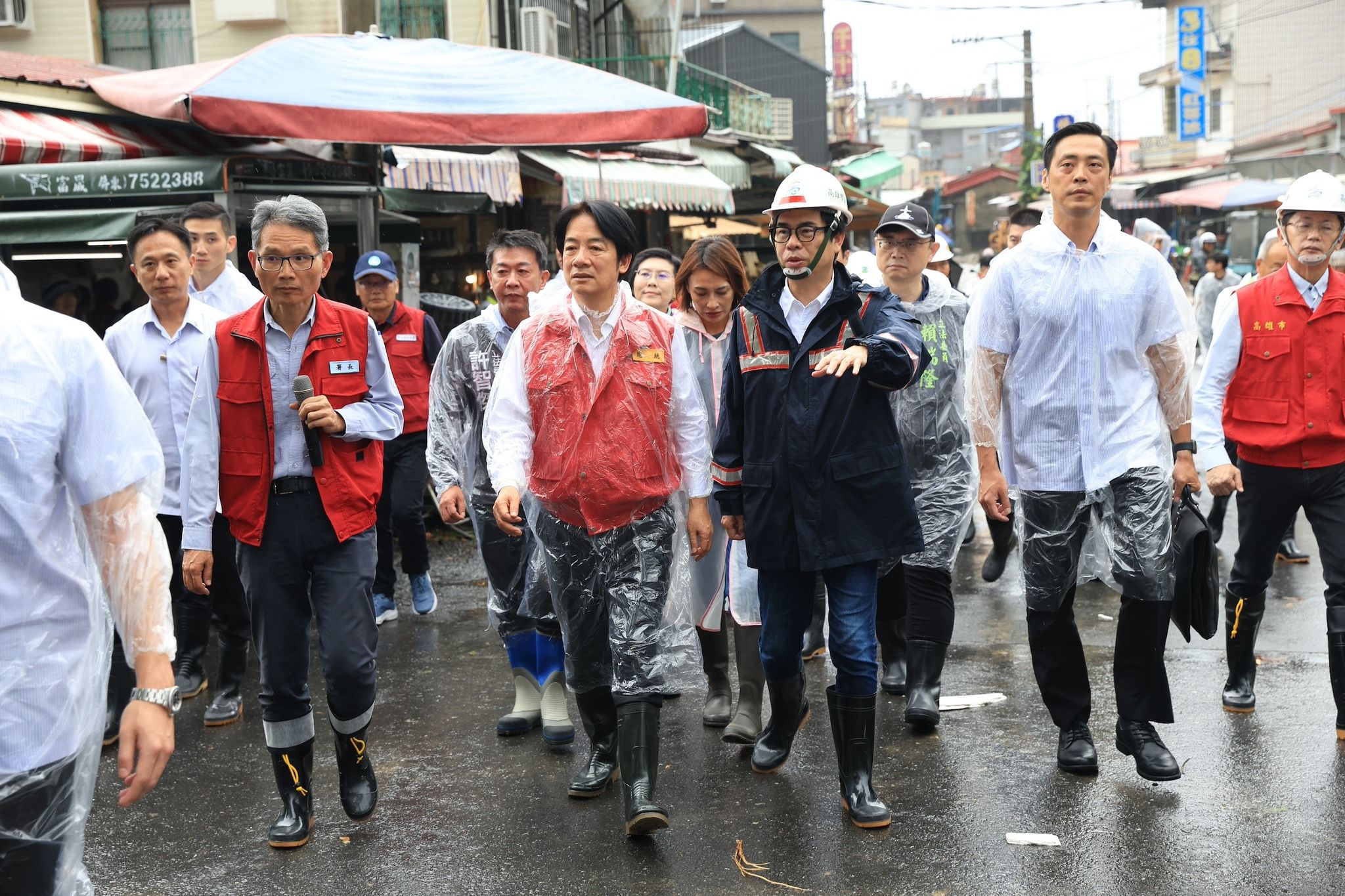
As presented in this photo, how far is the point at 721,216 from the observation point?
2066 centimetres

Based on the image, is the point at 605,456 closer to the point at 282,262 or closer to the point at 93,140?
the point at 282,262

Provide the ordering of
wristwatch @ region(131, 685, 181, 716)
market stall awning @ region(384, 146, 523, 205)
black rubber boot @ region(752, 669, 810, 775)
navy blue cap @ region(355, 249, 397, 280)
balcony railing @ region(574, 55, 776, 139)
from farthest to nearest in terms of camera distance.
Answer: balcony railing @ region(574, 55, 776, 139)
market stall awning @ region(384, 146, 523, 205)
navy blue cap @ region(355, 249, 397, 280)
black rubber boot @ region(752, 669, 810, 775)
wristwatch @ region(131, 685, 181, 716)

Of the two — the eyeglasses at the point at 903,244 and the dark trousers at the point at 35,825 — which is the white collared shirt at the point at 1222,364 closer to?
the eyeglasses at the point at 903,244

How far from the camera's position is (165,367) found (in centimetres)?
596

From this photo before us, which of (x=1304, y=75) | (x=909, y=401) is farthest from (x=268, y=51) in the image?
(x=1304, y=75)

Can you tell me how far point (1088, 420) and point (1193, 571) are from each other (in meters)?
0.66

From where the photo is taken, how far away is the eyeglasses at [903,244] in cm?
600

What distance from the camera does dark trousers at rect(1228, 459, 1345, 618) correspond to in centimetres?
525

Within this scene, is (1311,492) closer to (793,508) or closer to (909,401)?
(909,401)

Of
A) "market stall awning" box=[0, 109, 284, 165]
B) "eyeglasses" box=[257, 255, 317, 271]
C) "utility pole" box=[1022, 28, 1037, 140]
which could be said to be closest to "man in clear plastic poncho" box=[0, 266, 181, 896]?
"eyeglasses" box=[257, 255, 317, 271]

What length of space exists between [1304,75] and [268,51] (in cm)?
3972

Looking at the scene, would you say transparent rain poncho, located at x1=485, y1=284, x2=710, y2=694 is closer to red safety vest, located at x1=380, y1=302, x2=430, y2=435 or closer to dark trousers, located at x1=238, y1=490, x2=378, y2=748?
dark trousers, located at x1=238, y1=490, x2=378, y2=748

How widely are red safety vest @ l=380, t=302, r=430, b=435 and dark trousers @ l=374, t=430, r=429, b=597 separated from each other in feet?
0.40

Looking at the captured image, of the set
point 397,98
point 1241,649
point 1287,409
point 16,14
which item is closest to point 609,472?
point 1287,409
